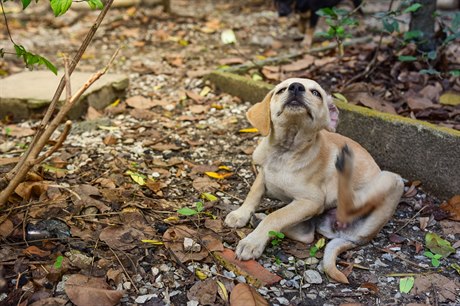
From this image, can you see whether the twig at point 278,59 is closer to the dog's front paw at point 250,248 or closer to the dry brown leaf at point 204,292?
the dog's front paw at point 250,248

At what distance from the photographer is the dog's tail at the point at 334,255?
270 centimetres

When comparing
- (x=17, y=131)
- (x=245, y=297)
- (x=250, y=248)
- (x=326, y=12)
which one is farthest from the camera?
(x=326, y=12)

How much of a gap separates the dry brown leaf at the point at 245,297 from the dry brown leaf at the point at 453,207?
1.48 m

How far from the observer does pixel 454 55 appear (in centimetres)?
541

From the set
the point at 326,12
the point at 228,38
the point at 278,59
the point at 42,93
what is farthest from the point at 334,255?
the point at 228,38

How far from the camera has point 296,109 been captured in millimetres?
2854

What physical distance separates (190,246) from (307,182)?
723 mm

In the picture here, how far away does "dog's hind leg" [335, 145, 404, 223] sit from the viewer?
2.67 m

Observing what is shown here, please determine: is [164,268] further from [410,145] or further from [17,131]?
[17,131]

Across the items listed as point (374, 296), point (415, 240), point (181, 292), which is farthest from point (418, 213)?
point (181, 292)

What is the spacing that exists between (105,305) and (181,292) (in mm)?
363

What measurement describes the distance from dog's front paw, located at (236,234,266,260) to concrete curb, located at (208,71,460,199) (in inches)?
53.7

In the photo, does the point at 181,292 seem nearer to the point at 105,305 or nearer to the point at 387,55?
the point at 105,305

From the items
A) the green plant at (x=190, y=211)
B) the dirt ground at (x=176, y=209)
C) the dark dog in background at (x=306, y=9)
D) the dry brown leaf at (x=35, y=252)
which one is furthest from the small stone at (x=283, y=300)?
the dark dog in background at (x=306, y=9)
